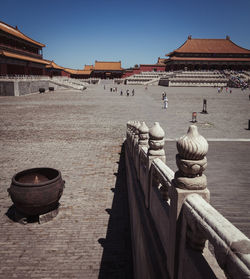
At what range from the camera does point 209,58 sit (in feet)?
220

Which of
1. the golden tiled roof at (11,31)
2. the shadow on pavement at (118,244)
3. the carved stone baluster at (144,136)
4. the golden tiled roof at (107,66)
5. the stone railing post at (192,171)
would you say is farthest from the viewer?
the golden tiled roof at (107,66)

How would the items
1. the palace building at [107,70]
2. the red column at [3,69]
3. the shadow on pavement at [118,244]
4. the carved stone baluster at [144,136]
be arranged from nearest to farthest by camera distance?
1. the shadow on pavement at [118,244]
2. the carved stone baluster at [144,136]
3. the red column at [3,69]
4. the palace building at [107,70]

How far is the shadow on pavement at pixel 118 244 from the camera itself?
165 inches

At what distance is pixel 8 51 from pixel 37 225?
38510mm

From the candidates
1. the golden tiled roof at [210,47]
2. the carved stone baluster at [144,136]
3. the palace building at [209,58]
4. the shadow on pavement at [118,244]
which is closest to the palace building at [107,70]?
the palace building at [209,58]

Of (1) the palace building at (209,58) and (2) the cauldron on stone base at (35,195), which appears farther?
(1) the palace building at (209,58)

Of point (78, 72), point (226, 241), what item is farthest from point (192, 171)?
point (78, 72)

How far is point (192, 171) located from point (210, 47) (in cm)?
7829

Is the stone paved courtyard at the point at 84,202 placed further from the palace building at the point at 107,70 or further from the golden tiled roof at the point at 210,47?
the palace building at the point at 107,70

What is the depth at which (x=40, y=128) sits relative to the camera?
14062mm

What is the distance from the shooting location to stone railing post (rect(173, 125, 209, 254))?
177 centimetres

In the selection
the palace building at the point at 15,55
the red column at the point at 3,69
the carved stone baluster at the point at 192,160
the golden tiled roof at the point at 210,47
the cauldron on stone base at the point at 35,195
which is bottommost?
the cauldron on stone base at the point at 35,195

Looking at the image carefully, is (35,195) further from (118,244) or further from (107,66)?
(107,66)

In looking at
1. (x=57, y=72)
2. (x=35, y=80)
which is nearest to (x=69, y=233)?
(x=35, y=80)
